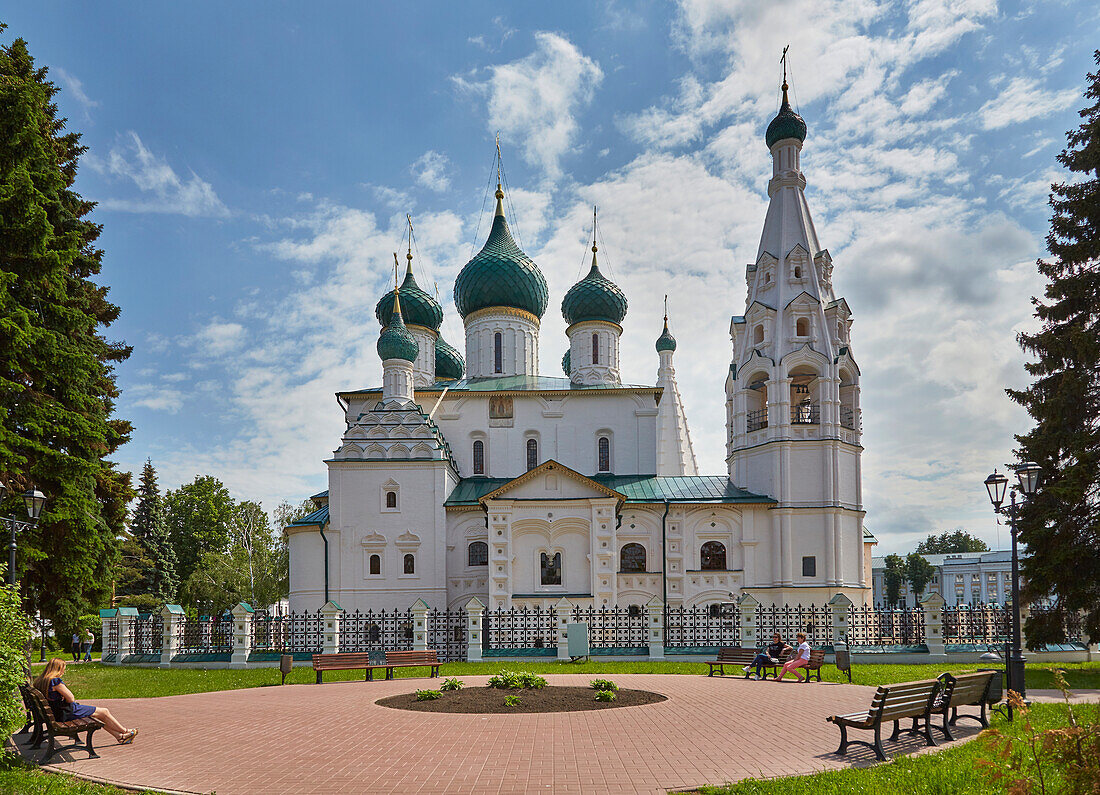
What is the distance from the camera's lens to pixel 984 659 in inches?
768

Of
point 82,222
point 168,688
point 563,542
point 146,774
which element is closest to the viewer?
point 146,774

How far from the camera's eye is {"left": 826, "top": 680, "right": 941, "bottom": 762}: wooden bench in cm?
795

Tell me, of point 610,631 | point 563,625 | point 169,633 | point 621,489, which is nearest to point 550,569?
point 621,489

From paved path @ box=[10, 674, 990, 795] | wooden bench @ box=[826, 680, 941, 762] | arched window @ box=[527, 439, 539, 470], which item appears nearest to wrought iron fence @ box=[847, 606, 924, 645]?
paved path @ box=[10, 674, 990, 795]

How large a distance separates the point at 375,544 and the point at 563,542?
6642mm

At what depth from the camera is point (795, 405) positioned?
30.3 meters

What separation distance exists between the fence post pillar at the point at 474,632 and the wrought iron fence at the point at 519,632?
702mm

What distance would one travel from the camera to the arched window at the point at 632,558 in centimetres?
2931

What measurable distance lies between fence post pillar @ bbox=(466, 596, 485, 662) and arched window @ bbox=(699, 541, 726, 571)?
11506 millimetres

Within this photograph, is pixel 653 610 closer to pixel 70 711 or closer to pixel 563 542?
pixel 563 542

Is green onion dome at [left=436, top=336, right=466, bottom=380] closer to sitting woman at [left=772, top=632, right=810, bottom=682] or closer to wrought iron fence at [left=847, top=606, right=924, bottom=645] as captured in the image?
wrought iron fence at [left=847, top=606, right=924, bottom=645]

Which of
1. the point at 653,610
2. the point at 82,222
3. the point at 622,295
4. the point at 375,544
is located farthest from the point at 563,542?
the point at 82,222

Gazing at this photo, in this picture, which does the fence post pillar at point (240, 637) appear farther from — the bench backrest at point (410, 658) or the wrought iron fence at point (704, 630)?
the wrought iron fence at point (704, 630)

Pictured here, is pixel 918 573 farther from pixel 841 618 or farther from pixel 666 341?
pixel 841 618
